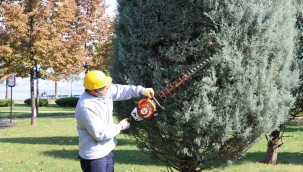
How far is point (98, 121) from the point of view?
14.8 ft

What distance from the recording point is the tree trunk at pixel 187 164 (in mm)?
5230

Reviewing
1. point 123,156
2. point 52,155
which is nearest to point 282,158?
point 123,156

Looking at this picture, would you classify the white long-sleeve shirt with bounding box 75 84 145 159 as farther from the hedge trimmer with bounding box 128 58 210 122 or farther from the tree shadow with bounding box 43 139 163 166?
the tree shadow with bounding box 43 139 163 166

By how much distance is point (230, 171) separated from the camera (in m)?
9.30

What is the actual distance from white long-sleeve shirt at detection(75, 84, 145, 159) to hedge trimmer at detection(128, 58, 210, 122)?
180 mm

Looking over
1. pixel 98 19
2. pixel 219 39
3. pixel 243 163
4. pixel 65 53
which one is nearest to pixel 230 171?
pixel 243 163

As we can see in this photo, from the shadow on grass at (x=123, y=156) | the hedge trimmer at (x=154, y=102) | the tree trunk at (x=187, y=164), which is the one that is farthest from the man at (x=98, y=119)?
the shadow on grass at (x=123, y=156)

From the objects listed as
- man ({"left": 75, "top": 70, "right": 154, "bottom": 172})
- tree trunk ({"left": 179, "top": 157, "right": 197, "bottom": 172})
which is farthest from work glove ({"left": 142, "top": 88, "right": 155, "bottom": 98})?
tree trunk ({"left": 179, "top": 157, "right": 197, "bottom": 172})

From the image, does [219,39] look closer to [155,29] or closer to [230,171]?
[155,29]

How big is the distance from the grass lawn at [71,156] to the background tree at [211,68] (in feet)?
11.4

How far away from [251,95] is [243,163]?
6138 mm

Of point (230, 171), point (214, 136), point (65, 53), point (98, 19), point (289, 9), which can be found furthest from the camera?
point (98, 19)

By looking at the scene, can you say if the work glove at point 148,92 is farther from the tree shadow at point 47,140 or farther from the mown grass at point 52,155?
the tree shadow at point 47,140

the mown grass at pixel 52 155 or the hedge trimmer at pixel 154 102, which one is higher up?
the hedge trimmer at pixel 154 102
